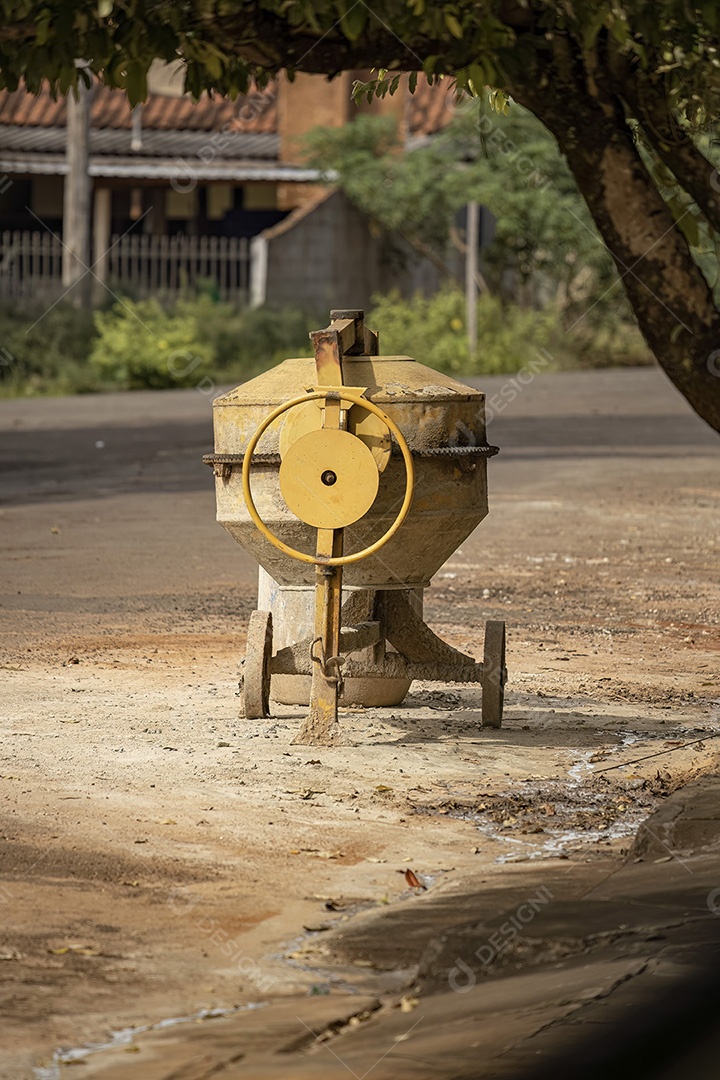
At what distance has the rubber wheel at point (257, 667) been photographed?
7.06 meters

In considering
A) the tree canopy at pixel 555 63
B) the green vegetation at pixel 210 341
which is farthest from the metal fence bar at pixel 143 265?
the tree canopy at pixel 555 63

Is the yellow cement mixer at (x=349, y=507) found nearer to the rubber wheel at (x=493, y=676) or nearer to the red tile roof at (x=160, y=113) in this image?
the rubber wheel at (x=493, y=676)

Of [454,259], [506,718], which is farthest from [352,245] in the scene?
[506,718]

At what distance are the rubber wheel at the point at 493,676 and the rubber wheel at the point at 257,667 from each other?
0.90 metres

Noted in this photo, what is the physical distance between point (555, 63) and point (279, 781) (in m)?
2.70

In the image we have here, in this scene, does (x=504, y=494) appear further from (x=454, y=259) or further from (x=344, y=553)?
(x=454, y=259)

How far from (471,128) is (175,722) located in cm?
2442

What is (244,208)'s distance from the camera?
33.4m

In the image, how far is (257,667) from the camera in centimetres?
707

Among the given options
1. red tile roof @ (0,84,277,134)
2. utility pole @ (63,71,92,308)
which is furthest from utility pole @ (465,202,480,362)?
red tile roof @ (0,84,277,134)

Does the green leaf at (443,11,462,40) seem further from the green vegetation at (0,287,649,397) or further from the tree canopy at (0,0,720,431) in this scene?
the green vegetation at (0,287,649,397)

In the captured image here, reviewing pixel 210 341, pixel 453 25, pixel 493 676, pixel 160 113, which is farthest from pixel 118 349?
pixel 453 25

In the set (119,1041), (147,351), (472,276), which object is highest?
(472,276)

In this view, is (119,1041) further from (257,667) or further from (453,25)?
(257,667)
